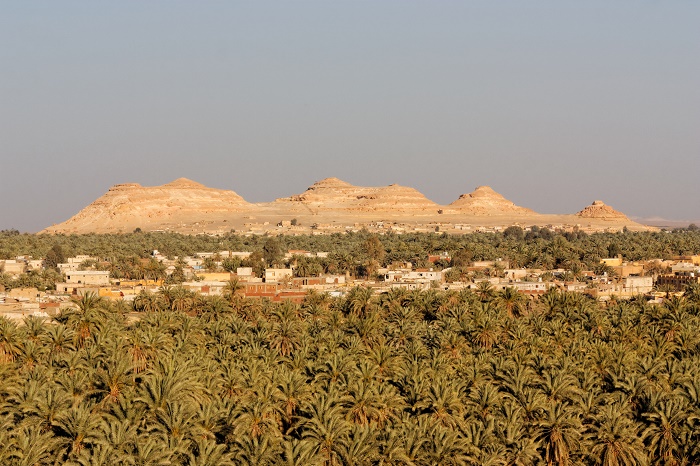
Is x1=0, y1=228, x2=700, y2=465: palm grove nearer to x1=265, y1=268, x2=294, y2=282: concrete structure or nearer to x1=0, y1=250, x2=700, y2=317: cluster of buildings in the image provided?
x1=0, y1=250, x2=700, y2=317: cluster of buildings

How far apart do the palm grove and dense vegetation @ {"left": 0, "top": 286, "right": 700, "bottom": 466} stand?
2.9 inches

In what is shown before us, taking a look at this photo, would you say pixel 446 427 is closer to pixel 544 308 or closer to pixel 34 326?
pixel 34 326

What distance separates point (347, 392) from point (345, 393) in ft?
0.27

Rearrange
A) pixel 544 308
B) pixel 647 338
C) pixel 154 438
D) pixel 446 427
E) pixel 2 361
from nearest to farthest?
1. pixel 154 438
2. pixel 446 427
3. pixel 2 361
4. pixel 647 338
5. pixel 544 308

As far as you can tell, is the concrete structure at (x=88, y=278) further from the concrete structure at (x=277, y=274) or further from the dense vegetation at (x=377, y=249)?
the dense vegetation at (x=377, y=249)

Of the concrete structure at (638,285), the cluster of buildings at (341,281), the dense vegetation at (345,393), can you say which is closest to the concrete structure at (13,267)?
the cluster of buildings at (341,281)

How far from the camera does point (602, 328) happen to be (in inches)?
2104

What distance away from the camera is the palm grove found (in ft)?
99.6

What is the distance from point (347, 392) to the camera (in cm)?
3550

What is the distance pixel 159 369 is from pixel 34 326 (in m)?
11.5

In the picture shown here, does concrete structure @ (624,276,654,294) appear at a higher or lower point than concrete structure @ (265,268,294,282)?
lower

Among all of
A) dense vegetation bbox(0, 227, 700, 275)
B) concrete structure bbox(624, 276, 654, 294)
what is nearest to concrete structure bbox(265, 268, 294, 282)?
dense vegetation bbox(0, 227, 700, 275)

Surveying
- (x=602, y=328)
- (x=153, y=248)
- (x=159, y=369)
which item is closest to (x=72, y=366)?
(x=159, y=369)

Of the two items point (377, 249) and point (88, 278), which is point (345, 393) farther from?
point (377, 249)
